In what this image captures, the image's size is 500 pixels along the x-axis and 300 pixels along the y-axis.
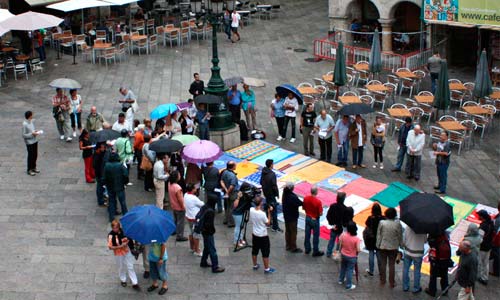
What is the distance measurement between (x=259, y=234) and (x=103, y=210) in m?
4.34

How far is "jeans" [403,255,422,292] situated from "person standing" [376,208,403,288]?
20 cm

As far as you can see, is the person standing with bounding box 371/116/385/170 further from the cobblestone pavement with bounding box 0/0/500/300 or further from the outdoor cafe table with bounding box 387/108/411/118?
the outdoor cafe table with bounding box 387/108/411/118

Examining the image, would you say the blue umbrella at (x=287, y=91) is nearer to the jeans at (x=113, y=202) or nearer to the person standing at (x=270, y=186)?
the person standing at (x=270, y=186)

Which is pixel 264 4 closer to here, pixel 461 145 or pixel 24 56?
pixel 24 56

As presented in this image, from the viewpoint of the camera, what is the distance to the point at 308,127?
18547 millimetres

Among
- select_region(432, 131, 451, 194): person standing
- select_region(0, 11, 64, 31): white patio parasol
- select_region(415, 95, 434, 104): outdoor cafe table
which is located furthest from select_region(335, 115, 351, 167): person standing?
select_region(0, 11, 64, 31): white patio parasol

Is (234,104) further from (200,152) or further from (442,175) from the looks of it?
(442,175)

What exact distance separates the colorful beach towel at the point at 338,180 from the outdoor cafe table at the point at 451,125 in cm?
329

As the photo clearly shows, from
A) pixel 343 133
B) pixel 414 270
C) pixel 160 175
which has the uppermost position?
pixel 343 133

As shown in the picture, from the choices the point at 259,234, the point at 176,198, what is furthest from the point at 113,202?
the point at 259,234

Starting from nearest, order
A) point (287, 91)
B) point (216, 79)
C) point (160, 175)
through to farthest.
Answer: point (160, 175)
point (216, 79)
point (287, 91)

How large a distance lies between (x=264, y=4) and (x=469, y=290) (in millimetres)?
27970

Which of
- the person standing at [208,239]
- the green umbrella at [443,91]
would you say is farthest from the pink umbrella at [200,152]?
the green umbrella at [443,91]

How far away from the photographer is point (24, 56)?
26.4m
